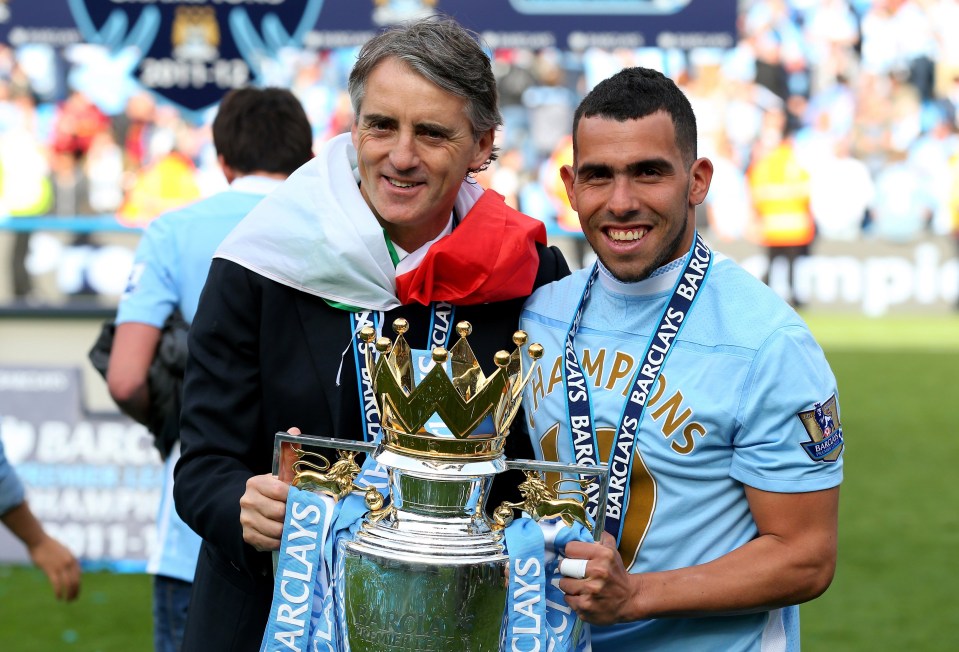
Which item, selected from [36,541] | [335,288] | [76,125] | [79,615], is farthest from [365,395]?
[76,125]

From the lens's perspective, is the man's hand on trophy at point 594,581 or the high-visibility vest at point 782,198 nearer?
the man's hand on trophy at point 594,581

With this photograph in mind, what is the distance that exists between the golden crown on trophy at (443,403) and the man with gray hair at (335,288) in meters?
0.27

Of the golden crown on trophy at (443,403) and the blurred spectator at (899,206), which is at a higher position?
the blurred spectator at (899,206)

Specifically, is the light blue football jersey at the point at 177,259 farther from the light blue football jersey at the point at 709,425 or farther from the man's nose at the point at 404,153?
the light blue football jersey at the point at 709,425

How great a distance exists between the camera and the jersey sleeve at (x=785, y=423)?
2158 millimetres

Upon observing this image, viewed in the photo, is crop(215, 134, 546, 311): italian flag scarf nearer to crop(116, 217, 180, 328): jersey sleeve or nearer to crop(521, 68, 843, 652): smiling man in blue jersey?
crop(521, 68, 843, 652): smiling man in blue jersey

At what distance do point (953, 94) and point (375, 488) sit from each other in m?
16.8

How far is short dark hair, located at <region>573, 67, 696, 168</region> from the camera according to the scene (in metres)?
2.28

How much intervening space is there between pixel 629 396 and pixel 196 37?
4.01 m

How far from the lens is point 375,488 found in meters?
2.09

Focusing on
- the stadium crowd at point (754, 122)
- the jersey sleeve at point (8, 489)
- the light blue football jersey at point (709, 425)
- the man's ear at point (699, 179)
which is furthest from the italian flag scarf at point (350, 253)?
the stadium crowd at point (754, 122)

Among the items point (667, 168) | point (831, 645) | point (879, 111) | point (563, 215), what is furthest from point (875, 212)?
point (667, 168)

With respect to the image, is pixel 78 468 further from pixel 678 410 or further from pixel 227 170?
pixel 678 410

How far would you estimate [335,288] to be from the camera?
2326 millimetres
